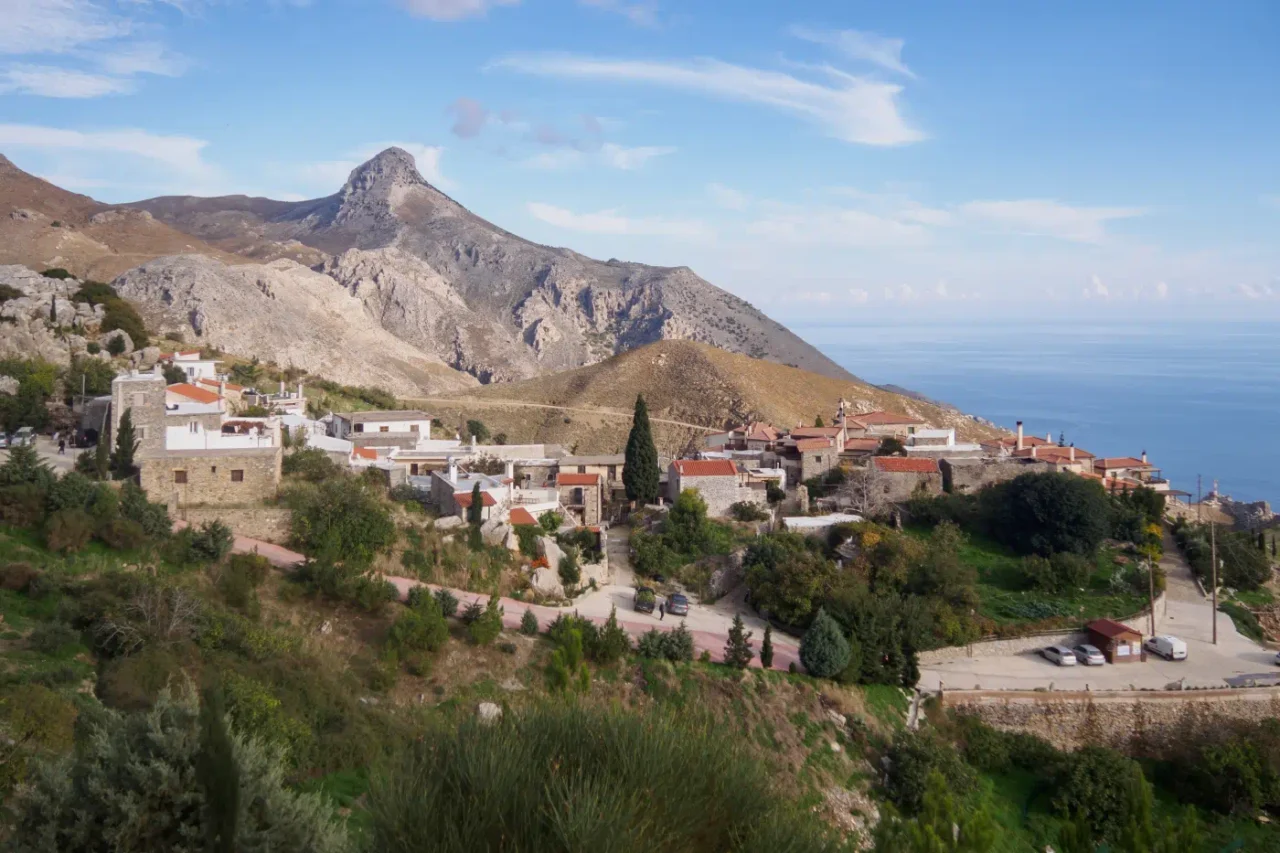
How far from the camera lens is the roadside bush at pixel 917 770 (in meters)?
15.2

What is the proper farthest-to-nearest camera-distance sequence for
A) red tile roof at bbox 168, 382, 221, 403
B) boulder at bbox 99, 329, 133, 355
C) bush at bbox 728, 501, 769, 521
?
1. boulder at bbox 99, 329, 133, 355
2. bush at bbox 728, 501, 769, 521
3. red tile roof at bbox 168, 382, 221, 403

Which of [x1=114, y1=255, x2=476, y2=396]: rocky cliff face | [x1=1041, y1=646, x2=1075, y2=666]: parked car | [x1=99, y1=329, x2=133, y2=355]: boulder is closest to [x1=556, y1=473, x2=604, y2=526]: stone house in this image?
[x1=1041, y1=646, x2=1075, y2=666]: parked car

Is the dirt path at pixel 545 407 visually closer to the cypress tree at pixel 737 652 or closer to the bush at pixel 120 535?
the cypress tree at pixel 737 652

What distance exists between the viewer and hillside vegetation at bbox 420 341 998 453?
50.7m

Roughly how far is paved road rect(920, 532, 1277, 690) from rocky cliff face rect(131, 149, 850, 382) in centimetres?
7681

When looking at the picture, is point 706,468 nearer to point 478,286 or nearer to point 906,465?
point 906,465

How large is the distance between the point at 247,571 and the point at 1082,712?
16.4 meters

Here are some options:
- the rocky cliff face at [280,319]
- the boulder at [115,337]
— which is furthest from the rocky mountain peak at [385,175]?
the boulder at [115,337]

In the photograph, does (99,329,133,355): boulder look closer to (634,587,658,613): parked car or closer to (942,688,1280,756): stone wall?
(634,587,658,613): parked car

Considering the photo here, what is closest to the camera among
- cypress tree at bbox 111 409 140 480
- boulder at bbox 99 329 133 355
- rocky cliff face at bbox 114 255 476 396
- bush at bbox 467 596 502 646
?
bush at bbox 467 596 502 646

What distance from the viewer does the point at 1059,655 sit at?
65.2 feet

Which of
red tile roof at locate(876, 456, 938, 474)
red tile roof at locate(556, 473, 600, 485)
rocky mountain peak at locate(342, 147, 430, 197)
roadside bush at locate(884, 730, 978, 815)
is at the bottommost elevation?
roadside bush at locate(884, 730, 978, 815)

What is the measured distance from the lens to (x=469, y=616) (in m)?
16.6

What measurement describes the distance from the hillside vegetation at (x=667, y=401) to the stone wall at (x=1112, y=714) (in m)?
30.0
